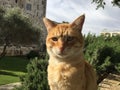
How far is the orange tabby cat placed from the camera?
4.73 meters

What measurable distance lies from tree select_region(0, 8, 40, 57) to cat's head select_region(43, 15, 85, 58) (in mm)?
33563

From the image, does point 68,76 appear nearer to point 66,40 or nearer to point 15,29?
point 66,40

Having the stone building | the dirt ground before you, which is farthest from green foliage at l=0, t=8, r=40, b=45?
the dirt ground

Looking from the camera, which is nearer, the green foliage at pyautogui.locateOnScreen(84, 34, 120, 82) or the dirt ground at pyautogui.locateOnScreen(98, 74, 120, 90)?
the dirt ground at pyautogui.locateOnScreen(98, 74, 120, 90)

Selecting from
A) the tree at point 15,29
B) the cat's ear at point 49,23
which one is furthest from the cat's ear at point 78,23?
the tree at point 15,29

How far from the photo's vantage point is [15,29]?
39.0 m

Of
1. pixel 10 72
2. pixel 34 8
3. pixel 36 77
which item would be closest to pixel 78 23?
pixel 36 77

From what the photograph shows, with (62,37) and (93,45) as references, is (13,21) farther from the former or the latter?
(62,37)

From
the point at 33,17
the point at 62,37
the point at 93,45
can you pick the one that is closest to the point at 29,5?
the point at 33,17

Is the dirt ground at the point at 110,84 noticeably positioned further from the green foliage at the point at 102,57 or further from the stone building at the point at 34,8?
the stone building at the point at 34,8

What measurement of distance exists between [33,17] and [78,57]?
70.0 metres

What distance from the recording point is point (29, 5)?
73.7 m

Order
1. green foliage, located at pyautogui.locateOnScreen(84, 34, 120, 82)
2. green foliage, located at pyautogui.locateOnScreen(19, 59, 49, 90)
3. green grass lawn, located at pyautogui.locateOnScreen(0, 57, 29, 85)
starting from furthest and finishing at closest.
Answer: green grass lawn, located at pyautogui.locateOnScreen(0, 57, 29, 85)
green foliage, located at pyautogui.locateOnScreen(84, 34, 120, 82)
green foliage, located at pyautogui.locateOnScreen(19, 59, 49, 90)

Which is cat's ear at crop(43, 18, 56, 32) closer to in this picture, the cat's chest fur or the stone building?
the cat's chest fur
